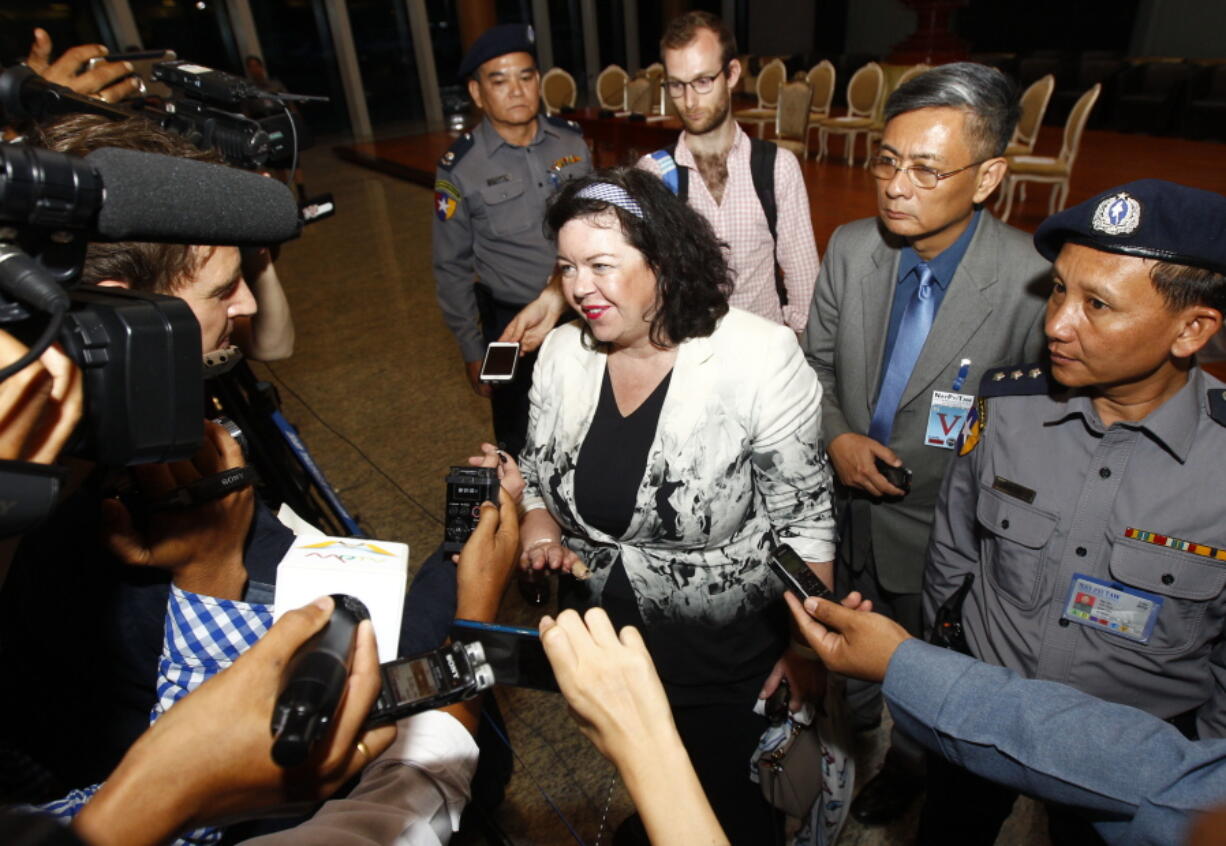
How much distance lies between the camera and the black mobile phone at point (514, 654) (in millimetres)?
899

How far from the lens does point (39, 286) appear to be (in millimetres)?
589

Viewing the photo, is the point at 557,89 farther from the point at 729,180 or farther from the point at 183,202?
the point at 183,202

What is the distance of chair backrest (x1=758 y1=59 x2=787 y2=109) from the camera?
8414mm

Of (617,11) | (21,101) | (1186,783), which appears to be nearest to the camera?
(1186,783)

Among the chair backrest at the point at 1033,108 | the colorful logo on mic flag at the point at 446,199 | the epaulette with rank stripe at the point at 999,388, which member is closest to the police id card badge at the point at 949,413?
the epaulette with rank stripe at the point at 999,388

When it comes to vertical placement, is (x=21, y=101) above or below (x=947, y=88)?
above

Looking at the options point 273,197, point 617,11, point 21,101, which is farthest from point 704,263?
point 617,11

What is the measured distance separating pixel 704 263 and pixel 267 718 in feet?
3.84

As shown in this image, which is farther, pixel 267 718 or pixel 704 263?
pixel 704 263

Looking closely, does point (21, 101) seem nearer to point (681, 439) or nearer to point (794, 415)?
point (681, 439)

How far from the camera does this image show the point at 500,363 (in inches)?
74.5

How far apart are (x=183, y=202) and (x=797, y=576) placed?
3.37 ft

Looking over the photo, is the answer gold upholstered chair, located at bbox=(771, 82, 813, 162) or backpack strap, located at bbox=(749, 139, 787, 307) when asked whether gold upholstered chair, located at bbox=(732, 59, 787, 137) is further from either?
backpack strap, located at bbox=(749, 139, 787, 307)

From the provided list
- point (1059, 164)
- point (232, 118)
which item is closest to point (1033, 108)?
point (1059, 164)
